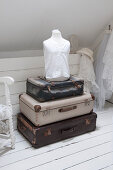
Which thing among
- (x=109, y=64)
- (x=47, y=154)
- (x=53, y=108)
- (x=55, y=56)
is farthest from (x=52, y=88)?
(x=109, y=64)

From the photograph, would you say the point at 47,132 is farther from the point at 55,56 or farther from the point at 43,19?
the point at 43,19

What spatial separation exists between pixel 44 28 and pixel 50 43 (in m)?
0.40

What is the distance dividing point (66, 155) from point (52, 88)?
630 millimetres

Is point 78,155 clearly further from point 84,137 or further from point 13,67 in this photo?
point 13,67

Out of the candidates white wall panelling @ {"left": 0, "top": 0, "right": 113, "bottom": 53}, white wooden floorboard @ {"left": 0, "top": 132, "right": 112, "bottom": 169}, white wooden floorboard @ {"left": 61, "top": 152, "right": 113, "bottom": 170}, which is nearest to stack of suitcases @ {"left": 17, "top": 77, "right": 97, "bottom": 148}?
white wooden floorboard @ {"left": 0, "top": 132, "right": 112, "bottom": 169}

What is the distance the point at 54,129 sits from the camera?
6.70ft

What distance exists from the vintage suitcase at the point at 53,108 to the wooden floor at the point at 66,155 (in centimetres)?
25

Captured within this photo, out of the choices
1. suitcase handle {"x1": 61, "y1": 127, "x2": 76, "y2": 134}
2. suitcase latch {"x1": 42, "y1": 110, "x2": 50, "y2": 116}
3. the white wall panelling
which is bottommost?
suitcase handle {"x1": 61, "y1": 127, "x2": 76, "y2": 134}

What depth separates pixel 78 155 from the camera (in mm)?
1928

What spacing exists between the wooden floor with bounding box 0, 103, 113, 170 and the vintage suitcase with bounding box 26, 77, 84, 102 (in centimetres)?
47

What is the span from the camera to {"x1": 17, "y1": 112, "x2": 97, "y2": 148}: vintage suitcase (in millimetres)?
1984

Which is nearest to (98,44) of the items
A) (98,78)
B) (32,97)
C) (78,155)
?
(98,78)

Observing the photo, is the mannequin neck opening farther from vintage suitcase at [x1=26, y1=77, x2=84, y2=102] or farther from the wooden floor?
the wooden floor

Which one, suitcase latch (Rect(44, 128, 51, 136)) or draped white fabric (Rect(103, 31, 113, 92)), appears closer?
suitcase latch (Rect(44, 128, 51, 136))
